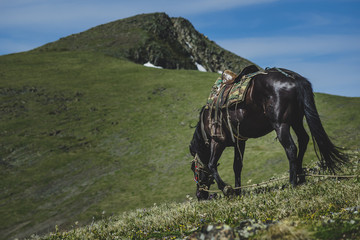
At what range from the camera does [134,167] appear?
25.9 m

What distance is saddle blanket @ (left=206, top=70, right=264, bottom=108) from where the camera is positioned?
8.39 m

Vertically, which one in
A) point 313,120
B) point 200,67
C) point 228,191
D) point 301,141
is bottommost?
point 228,191

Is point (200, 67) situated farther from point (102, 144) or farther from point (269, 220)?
point (269, 220)

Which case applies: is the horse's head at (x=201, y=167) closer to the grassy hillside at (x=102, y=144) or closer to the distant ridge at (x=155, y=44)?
the grassy hillside at (x=102, y=144)

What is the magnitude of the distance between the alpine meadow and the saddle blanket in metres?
2.47

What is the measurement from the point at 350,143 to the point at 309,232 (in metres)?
19.9

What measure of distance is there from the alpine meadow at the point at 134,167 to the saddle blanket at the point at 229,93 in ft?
8.11

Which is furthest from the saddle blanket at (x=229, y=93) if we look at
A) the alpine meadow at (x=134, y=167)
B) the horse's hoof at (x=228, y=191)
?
the alpine meadow at (x=134, y=167)

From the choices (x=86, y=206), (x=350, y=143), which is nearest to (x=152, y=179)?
(x=86, y=206)

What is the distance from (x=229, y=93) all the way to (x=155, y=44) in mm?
81889

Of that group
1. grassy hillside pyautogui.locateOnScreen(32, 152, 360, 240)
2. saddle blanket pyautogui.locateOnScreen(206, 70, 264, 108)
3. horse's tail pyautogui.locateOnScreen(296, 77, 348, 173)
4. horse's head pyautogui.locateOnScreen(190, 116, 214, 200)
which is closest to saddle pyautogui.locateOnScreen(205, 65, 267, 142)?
saddle blanket pyautogui.locateOnScreen(206, 70, 264, 108)

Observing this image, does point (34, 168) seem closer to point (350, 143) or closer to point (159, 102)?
point (159, 102)

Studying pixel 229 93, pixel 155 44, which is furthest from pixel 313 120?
pixel 155 44

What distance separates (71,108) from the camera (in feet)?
122
